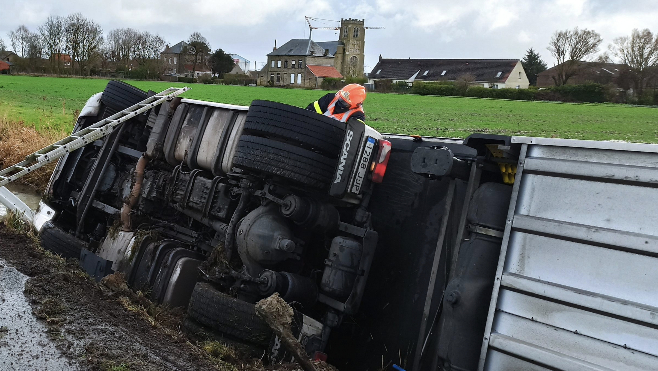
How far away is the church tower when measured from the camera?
86875 millimetres

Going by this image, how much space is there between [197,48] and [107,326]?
75093mm

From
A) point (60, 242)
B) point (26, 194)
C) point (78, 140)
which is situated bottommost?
point (26, 194)

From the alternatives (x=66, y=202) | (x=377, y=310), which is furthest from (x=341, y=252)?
(x=66, y=202)

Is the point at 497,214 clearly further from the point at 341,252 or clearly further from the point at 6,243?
the point at 6,243

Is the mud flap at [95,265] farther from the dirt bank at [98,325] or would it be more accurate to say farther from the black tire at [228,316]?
the black tire at [228,316]

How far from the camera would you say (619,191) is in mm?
2910

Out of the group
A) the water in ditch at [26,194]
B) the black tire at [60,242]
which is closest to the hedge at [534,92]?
the water in ditch at [26,194]

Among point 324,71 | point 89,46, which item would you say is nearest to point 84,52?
point 89,46

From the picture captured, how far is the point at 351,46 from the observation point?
88.9m

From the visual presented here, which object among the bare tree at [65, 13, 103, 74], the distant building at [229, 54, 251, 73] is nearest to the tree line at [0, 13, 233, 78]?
the bare tree at [65, 13, 103, 74]

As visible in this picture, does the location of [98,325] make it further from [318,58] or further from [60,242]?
[318,58]

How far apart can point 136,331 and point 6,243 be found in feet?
7.33

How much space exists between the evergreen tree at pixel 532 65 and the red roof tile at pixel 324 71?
2259 cm

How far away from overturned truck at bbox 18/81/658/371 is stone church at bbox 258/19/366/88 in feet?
237
